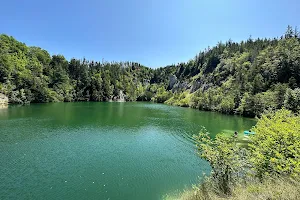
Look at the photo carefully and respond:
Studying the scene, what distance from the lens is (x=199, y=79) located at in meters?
154

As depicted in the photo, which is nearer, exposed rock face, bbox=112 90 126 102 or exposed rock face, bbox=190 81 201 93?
exposed rock face, bbox=190 81 201 93

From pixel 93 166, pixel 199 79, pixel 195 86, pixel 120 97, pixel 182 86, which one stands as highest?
pixel 199 79

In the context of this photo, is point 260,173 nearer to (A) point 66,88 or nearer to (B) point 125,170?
(B) point 125,170

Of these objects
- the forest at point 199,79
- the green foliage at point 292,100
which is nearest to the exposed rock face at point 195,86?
the forest at point 199,79

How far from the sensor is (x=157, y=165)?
75.2ft

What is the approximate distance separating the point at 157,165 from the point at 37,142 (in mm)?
19741

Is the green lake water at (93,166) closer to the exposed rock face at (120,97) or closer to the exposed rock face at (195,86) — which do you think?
the exposed rock face at (195,86)

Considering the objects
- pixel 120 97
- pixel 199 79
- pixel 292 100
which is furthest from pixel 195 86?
pixel 292 100

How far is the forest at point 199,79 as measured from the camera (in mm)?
70250

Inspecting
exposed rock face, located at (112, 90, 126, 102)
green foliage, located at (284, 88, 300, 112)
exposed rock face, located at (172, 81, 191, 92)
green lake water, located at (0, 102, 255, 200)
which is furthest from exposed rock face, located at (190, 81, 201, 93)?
green lake water, located at (0, 102, 255, 200)

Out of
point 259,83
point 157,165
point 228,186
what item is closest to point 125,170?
point 157,165

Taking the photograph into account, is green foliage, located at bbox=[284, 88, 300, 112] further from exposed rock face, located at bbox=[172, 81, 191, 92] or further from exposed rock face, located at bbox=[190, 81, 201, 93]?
exposed rock face, located at bbox=[172, 81, 191, 92]

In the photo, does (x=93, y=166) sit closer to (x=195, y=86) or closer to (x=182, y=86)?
(x=195, y=86)

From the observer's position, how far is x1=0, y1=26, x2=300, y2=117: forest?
70250 millimetres
